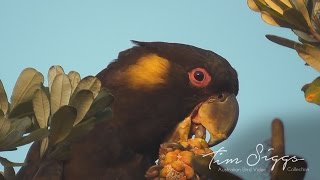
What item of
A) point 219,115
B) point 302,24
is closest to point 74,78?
point 302,24

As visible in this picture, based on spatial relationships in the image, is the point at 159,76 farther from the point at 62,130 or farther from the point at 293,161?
the point at 293,161

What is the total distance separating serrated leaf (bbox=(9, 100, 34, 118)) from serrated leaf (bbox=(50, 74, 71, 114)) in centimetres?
4

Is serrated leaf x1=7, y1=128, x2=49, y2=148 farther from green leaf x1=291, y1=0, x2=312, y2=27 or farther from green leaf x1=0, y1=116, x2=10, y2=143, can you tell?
green leaf x1=291, y1=0, x2=312, y2=27

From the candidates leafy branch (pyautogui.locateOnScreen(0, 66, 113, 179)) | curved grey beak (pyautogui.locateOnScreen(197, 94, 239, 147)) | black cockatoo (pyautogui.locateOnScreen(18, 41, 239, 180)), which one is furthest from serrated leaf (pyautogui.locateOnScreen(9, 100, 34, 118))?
curved grey beak (pyautogui.locateOnScreen(197, 94, 239, 147))

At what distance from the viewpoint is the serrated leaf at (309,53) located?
85 centimetres

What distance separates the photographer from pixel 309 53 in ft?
2.79

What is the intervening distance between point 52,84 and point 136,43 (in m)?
1.38

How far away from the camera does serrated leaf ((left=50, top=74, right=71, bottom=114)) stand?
885 mm

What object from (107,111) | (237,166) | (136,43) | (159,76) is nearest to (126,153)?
(159,76)

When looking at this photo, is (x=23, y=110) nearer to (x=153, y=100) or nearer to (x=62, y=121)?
(x=62, y=121)

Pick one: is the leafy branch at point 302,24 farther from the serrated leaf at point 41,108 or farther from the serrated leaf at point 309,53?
the serrated leaf at point 41,108

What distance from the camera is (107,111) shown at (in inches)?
36.3

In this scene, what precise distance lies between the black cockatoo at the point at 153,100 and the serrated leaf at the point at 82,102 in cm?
103

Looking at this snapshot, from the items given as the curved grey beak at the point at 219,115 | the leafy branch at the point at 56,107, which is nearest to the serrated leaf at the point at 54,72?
the leafy branch at the point at 56,107
